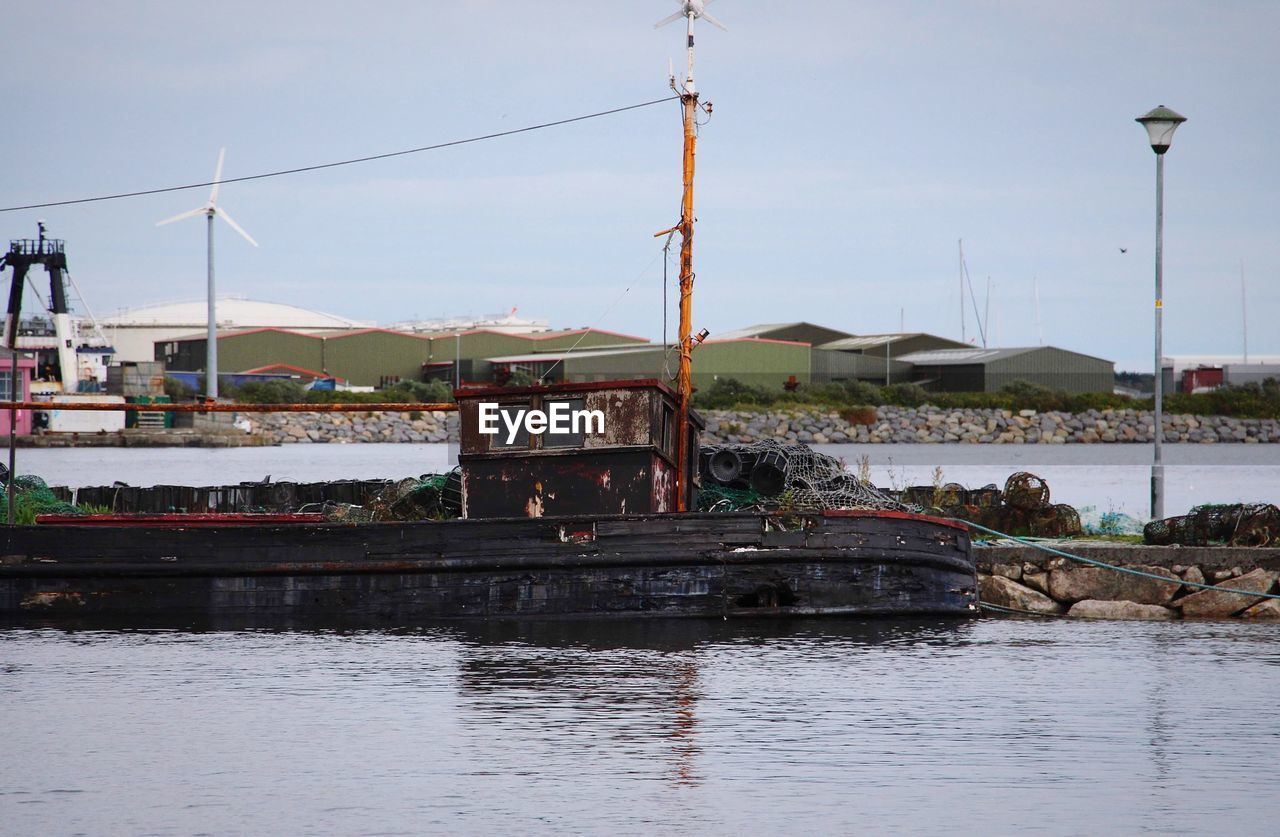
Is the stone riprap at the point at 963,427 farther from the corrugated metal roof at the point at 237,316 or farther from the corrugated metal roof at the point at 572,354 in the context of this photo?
the corrugated metal roof at the point at 237,316

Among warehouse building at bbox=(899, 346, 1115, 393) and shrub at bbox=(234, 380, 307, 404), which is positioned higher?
warehouse building at bbox=(899, 346, 1115, 393)

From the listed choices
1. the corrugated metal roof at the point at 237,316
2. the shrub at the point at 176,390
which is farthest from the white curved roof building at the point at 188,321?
the shrub at the point at 176,390

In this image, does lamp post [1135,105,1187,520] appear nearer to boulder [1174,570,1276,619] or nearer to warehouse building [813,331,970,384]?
boulder [1174,570,1276,619]

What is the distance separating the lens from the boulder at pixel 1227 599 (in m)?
17.1

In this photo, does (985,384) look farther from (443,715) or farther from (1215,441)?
(443,715)

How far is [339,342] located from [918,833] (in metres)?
85.8

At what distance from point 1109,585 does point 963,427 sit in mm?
59960

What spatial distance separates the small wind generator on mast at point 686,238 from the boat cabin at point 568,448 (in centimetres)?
14

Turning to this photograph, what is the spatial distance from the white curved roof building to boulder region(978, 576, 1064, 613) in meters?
86.4

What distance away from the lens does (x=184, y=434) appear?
78.7 metres

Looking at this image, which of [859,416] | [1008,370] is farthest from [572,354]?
[1008,370]

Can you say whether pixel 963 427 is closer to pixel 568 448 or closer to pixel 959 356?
pixel 959 356

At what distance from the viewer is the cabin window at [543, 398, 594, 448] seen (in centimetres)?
1608

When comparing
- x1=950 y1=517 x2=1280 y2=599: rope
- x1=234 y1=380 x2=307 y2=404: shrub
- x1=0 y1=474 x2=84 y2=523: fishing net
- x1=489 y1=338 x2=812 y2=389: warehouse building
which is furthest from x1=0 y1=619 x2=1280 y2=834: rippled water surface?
A: x1=234 y1=380 x2=307 y2=404: shrub
